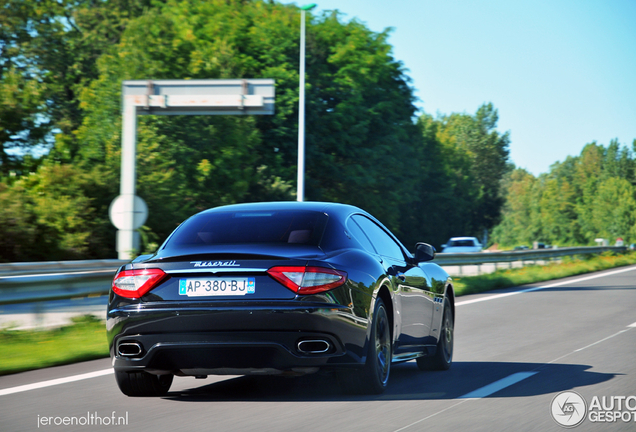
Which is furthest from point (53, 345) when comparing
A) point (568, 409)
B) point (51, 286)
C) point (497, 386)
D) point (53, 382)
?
point (568, 409)

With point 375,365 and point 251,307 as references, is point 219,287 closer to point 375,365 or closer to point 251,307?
point 251,307

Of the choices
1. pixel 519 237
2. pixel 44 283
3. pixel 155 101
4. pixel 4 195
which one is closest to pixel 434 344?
pixel 44 283

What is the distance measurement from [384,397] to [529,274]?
20638mm

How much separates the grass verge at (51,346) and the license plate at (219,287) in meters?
2.87

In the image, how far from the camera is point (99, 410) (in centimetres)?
598

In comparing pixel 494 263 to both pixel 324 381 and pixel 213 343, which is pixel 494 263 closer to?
pixel 324 381

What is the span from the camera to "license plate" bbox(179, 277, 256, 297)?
581 cm

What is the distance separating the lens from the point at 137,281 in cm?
596

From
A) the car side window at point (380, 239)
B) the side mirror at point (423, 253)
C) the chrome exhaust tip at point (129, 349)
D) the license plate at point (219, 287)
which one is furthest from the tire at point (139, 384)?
the side mirror at point (423, 253)

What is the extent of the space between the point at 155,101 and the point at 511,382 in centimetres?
1556

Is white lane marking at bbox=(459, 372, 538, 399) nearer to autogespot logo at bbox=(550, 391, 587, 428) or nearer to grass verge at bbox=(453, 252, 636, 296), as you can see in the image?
autogespot logo at bbox=(550, 391, 587, 428)

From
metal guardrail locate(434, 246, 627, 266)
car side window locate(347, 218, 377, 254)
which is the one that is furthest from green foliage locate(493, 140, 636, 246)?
car side window locate(347, 218, 377, 254)

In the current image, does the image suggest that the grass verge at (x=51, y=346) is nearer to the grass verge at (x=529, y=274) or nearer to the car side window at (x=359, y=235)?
the car side window at (x=359, y=235)

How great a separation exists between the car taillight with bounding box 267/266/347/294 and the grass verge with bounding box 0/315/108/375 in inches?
130
